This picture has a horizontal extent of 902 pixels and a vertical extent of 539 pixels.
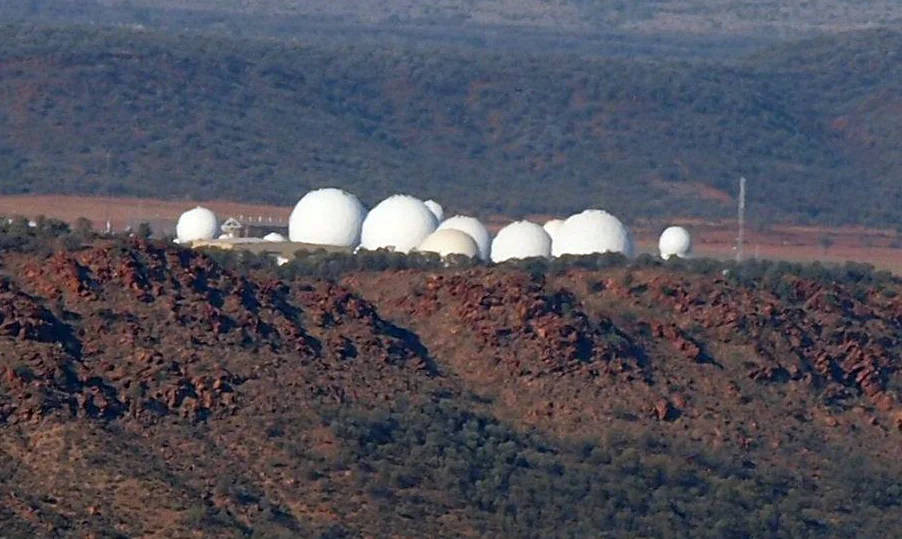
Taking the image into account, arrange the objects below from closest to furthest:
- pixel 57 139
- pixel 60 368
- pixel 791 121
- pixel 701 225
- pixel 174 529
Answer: pixel 174 529 < pixel 60 368 < pixel 701 225 < pixel 57 139 < pixel 791 121

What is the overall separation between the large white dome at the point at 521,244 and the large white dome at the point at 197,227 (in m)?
7.83

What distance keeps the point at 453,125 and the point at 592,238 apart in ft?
239

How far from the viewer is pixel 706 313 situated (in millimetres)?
51469

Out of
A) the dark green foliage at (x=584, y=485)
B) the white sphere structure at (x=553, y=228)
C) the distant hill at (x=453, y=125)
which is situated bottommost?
the dark green foliage at (x=584, y=485)

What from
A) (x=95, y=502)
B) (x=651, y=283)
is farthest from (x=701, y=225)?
(x=95, y=502)

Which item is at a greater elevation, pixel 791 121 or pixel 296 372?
pixel 791 121

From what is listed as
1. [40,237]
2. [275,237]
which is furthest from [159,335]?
[275,237]

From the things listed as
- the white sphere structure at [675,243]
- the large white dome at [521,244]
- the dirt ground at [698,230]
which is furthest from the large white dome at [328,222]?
the dirt ground at [698,230]

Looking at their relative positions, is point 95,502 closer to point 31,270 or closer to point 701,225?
point 31,270

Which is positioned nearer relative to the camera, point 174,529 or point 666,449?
point 174,529

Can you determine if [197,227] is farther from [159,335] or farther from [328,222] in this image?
[159,335]

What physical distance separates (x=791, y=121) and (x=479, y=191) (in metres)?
29.4

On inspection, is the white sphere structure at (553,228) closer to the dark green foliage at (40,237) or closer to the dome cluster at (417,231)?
the dome cluster at (417,231)

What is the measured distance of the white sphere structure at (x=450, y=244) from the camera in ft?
185
